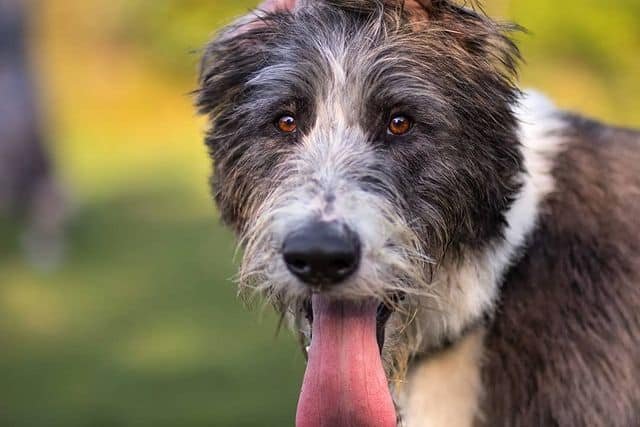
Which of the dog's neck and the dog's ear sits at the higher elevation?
the dog's ear

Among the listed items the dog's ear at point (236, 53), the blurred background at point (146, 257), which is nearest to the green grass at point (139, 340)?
the blurred background at point (146, 257)

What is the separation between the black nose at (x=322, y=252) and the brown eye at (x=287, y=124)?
1.71 feet

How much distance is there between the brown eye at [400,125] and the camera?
3.42 m

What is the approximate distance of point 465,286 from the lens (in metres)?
3.52

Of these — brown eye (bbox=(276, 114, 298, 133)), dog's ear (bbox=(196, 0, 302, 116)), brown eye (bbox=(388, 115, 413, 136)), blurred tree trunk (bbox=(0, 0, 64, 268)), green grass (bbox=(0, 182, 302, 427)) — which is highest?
dog's ear (bbox=(196, 0, 302, 116))

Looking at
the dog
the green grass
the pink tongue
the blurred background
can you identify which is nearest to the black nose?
the dog

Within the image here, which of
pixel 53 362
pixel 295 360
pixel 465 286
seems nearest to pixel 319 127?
pixel 465 286

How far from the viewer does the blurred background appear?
6.60 m

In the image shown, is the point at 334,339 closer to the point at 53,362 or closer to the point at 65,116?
the point at 53,362

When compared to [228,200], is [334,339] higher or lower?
lower

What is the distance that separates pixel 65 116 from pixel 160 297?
679cm

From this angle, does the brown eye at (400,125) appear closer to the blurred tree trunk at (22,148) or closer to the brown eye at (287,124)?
the brown eye at (287,124)

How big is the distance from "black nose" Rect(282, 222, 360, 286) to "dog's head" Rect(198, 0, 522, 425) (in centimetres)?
6

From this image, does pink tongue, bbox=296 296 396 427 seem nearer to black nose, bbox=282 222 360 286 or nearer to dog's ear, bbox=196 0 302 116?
black nose, bbox=282 222 360 286
